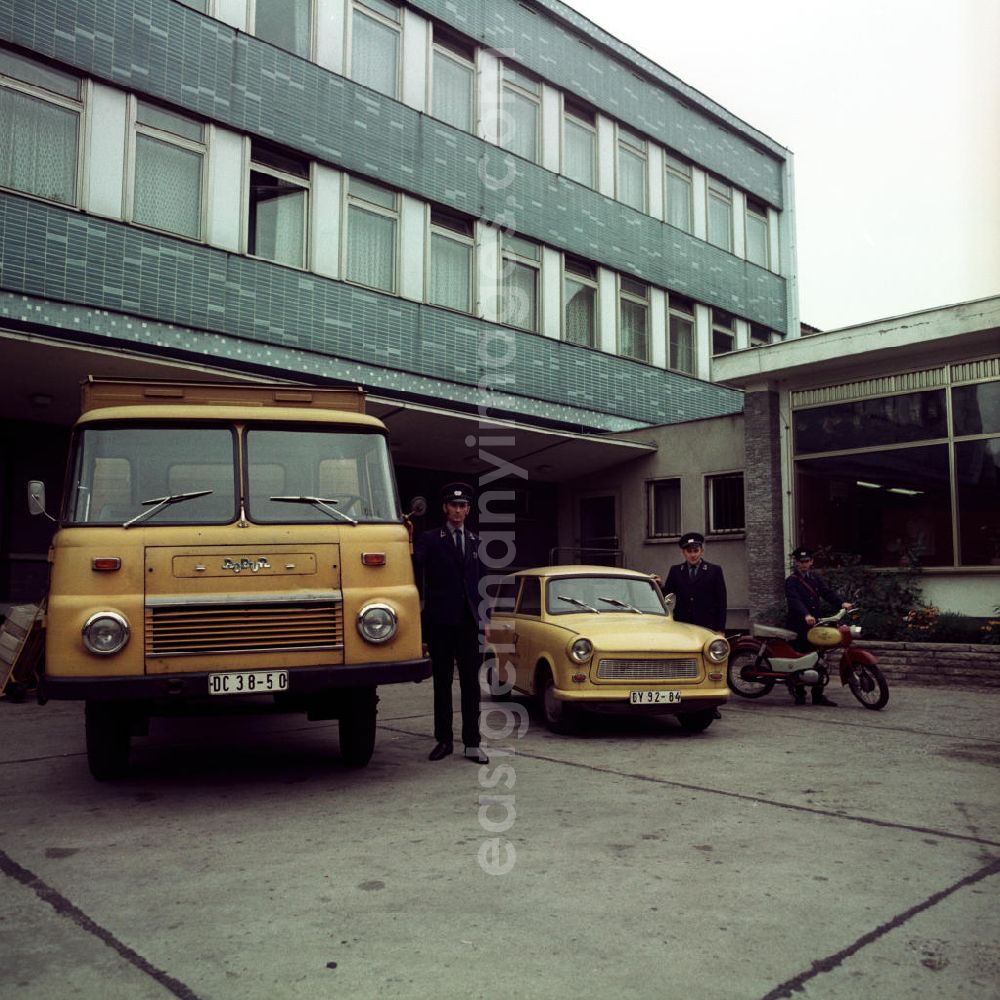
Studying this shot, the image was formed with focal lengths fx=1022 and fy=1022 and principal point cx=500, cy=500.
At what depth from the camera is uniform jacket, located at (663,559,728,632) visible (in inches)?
421

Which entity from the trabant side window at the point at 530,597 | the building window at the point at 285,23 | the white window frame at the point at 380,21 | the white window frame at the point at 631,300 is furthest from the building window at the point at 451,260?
the trabant side window at the point at 530,597

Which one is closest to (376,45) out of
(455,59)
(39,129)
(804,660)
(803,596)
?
(455,59)

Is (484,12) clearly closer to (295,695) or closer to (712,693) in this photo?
(712,693)

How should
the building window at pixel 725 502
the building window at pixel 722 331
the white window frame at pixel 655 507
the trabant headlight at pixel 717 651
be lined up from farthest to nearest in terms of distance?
the building window at pixel 722 331, the white window frame at pixel 655 507, the building window at pixel 725 502, the trabant headlight at pixel 717 651

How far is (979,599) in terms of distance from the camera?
1379 cm

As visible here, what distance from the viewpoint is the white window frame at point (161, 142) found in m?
13.6

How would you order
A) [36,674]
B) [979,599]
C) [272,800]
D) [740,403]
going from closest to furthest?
[272,800] < [36,674] < [979,599] < [740,403]

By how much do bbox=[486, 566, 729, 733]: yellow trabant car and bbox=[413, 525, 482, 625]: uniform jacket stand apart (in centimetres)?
155

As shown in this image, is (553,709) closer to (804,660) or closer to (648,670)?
(648,670)

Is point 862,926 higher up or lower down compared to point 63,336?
lower down

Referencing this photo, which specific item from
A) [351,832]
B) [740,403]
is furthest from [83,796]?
[740,403]

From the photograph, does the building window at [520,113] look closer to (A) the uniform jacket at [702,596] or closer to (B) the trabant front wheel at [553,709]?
(A) the uniform jacket at [702,596]

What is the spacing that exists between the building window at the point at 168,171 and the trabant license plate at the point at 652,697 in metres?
9.50

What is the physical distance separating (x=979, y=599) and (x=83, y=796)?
1181 centimetres
